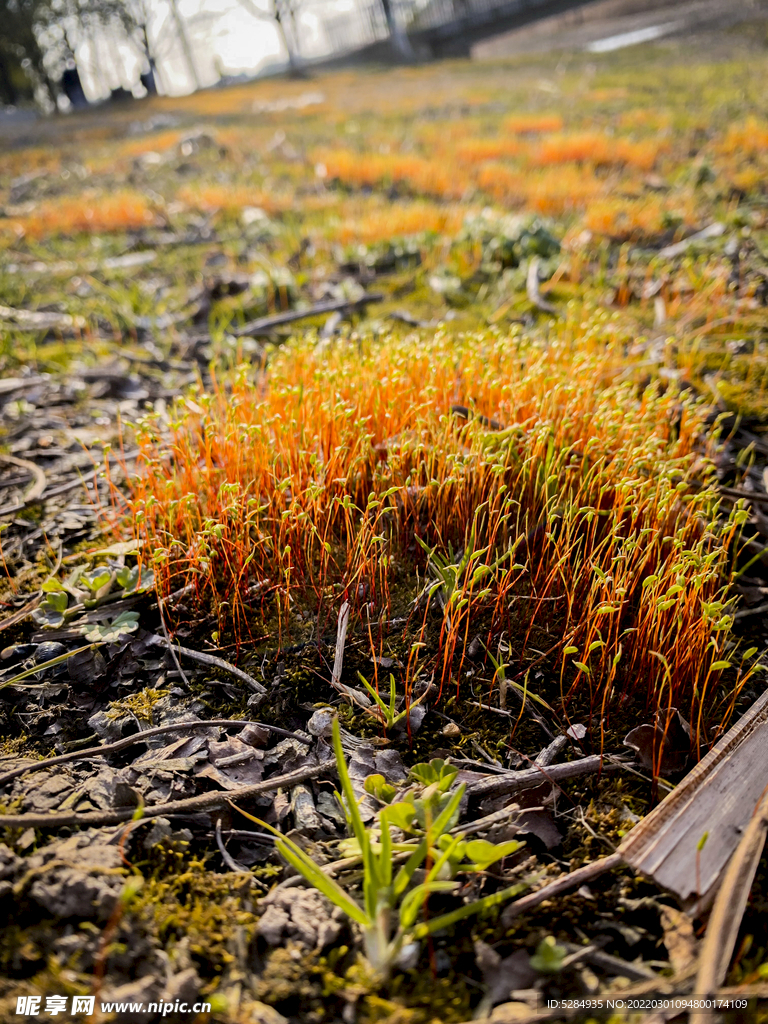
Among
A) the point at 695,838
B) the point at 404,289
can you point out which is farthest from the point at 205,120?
the point at 695,838

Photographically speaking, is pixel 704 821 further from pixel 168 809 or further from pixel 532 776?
pixel 168 809

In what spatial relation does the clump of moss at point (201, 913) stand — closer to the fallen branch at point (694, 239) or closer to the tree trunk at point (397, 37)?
the fallen branch at point (694, 239)

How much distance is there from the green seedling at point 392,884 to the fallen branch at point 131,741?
477mm

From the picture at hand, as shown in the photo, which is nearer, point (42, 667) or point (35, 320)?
point (42, 667)

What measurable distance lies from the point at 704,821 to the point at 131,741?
146 cm

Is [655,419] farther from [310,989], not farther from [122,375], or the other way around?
[122,375]

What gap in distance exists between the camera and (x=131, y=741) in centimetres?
167

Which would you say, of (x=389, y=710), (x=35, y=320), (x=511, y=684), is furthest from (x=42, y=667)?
(x=35, y=320)

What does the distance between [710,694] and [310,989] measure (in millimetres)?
1369

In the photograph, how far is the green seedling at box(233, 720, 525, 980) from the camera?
46.9 inches

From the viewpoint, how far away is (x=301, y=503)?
234cm

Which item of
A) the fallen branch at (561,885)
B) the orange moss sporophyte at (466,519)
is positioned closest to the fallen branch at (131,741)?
the orange moss sporophyte at (466,519)
